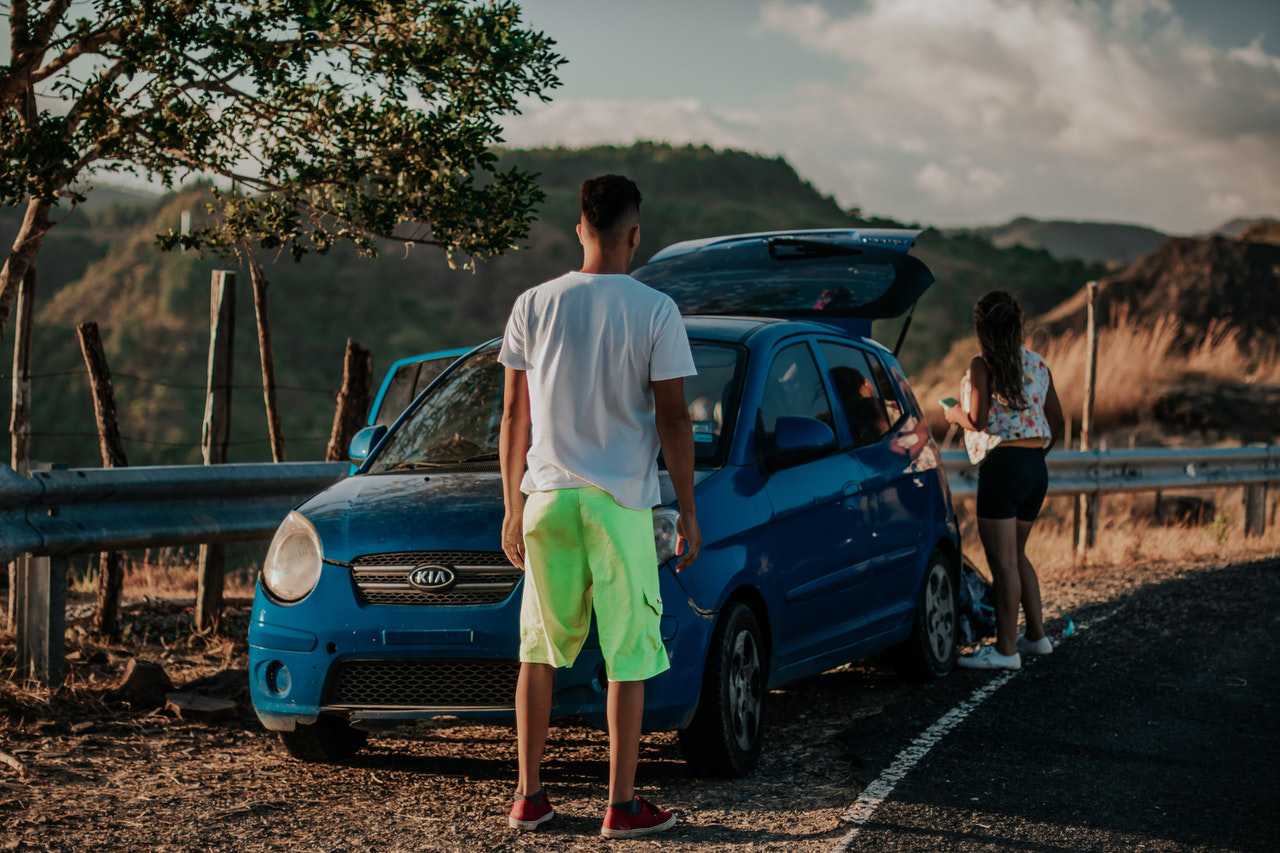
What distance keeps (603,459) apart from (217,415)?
5.10 meters

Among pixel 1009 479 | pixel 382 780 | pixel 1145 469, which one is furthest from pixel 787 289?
pixel 1145 469

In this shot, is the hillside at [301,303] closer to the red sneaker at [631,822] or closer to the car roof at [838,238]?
the car roof at [838,238]

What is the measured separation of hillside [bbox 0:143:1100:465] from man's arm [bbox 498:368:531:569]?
37998mm

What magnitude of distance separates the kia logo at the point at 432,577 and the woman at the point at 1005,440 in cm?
382

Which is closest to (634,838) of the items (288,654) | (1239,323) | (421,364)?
(288,654)

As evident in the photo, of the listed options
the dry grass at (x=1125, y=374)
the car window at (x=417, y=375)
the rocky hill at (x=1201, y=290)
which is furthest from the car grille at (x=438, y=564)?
the rocky hill at (x=1201, y=290)

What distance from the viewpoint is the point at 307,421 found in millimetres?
50656

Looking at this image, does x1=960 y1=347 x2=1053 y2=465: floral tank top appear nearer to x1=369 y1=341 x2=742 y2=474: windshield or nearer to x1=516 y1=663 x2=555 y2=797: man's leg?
x1=369 y1=341 x2=742 y2=474: windshield

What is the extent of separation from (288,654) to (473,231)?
3.63m

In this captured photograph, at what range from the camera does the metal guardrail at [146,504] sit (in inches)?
288

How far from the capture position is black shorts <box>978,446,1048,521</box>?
29.3ft

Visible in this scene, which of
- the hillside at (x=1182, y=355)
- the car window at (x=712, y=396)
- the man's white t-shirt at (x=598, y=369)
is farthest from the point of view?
the hillside at (x=1182, y=355)

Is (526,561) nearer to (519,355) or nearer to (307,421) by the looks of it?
(519,355)

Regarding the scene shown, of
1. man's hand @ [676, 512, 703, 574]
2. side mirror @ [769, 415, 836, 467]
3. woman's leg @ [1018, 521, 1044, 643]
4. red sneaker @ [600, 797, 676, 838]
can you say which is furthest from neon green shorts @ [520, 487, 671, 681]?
woman's leg @ [1018, 521, 1044, 643]
